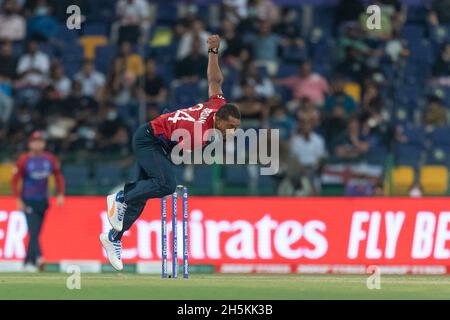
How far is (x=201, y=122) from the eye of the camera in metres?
15.8

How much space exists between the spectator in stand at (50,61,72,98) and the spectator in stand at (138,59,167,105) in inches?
60.6

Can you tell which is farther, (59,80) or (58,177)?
(59,80)

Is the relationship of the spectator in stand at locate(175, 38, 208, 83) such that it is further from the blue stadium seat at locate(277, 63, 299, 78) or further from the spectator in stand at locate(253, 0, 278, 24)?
the spectator in stand at locate(253, 0, 278, 24)

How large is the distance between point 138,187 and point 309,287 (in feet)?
8.03

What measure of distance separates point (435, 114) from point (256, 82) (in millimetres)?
3258

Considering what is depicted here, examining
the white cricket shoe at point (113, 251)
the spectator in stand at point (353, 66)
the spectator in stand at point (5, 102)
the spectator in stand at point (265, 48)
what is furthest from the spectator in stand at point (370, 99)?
the white cricket shoe at point (113, 251)

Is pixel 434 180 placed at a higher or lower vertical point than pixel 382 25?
lower

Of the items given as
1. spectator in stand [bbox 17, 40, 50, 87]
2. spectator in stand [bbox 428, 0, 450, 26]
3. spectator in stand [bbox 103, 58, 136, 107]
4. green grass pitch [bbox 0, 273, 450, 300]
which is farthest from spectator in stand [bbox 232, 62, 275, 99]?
green grass pitch [bbox 0, 273, 450, 300]

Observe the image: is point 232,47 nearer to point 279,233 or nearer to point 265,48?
point 265,48

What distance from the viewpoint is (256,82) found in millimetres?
24984

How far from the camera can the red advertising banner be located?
851 inches

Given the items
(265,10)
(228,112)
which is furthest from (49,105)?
(228,112)

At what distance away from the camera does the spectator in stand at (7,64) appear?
26156 millimetres

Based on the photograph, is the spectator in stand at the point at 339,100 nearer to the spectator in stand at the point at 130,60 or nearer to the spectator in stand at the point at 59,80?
the spectator in stand at the point at 130,60
